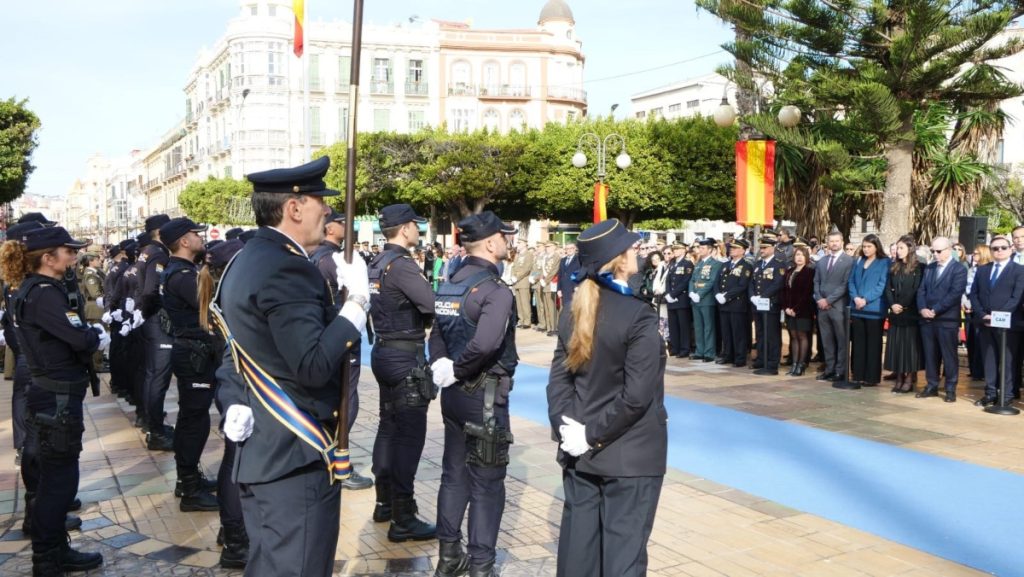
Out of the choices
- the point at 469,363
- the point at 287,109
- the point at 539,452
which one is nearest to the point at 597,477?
the point at 469,363

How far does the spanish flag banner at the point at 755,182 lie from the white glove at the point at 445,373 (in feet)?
38.9

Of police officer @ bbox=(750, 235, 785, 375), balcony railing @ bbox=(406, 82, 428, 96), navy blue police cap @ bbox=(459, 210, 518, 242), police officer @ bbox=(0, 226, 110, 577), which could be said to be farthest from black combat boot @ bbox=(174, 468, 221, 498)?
balcony railing @ bbox=(406, 82, 428, 96)

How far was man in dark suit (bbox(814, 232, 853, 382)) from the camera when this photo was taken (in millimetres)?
→ 10870

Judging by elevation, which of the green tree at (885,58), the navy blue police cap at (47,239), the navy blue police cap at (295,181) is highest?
the green tree at (885,58)

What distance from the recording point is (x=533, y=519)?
5.51 metres

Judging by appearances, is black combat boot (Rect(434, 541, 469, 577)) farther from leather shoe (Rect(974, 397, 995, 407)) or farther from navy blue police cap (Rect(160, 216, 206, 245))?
leather shoe (Rect(974, 397, 995, 407))

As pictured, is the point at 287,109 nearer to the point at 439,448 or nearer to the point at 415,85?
the point at 415,85

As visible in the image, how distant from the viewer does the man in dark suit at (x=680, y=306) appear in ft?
45.2

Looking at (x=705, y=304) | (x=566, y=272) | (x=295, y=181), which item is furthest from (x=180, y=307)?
(x=566, y=272)

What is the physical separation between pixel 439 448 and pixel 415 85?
56.1 m

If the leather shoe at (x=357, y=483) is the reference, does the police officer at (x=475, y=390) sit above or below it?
above

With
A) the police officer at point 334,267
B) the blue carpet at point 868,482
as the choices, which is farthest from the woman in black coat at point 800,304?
the police officer at point 334,267

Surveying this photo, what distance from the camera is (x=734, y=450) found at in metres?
7.40

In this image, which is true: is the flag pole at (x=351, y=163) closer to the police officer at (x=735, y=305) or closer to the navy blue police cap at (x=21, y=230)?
the navy blue police cap at (x=21, y=230)
